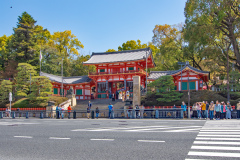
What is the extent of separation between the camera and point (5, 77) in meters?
50.1

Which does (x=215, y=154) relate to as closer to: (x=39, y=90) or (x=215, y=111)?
(x=215, y=111)

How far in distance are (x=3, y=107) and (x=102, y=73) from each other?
18651 mm

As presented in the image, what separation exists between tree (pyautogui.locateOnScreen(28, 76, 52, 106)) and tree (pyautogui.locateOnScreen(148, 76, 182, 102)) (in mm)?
17083

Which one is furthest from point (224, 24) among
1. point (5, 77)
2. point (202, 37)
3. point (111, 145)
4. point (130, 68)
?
point (5, 77)

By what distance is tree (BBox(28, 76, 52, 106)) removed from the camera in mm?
39156

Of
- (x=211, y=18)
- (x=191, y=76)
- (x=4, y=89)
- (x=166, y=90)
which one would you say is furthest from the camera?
(x=4, y=89)

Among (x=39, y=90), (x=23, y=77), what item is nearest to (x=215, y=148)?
(x=39, y=90)

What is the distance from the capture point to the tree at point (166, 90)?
35.7 metres

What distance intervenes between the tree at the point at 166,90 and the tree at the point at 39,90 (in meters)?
17.1

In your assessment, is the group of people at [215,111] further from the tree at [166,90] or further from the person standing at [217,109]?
the tree at [166,90]

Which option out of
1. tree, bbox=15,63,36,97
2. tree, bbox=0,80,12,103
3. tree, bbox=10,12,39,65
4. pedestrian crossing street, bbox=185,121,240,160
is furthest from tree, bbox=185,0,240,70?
tree, bbox=10,12,39,65

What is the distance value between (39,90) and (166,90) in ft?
66.6

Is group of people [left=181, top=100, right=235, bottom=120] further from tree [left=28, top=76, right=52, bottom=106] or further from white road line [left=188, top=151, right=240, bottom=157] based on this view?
tree [left=28, top=76, right=52, bottom=106]

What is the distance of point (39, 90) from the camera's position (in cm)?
3969
